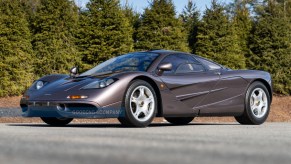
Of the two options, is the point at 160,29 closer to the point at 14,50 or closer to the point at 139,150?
the point at 14,50

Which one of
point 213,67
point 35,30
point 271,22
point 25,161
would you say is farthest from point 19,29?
point 25,161

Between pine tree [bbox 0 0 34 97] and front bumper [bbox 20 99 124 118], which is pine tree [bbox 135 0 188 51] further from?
front bumper [bbox 20 99 124 118]

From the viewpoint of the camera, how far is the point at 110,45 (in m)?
24.8

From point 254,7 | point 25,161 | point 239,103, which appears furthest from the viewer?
point 254,7

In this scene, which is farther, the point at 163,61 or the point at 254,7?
the point at 254,7

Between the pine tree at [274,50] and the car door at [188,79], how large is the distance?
19.8 m

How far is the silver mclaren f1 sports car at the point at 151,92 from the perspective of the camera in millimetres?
7559

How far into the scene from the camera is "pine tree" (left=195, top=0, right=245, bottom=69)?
87.9 feet

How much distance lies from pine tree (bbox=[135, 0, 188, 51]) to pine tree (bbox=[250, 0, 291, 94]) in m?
4.46

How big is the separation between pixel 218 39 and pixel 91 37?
6.31 meters

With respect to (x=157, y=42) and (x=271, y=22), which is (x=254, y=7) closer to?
(x=271, y=22)

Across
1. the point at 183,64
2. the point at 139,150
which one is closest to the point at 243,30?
the point at 183,64

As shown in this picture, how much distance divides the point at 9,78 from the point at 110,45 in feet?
15.1

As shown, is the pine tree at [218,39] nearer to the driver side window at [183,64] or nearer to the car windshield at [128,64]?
the driver side window at [183,64]
